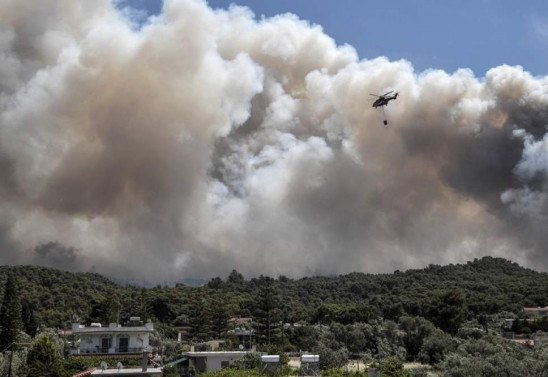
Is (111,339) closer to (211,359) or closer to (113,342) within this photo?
(113,342)

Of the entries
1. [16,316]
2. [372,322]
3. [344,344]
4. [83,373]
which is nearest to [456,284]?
[372,322]

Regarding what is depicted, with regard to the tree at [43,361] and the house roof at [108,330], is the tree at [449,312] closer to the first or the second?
the house roof at [108,330]

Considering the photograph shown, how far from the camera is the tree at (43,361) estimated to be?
40906 mm

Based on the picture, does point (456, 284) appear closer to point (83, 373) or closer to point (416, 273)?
point (416, 273)

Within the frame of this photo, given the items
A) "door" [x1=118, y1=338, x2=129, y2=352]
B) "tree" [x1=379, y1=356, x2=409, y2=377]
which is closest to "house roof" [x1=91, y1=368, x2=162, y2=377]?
"door" [x1=118, y1=338, x2=129, y2=352]

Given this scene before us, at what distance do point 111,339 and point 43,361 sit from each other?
13.6 metres

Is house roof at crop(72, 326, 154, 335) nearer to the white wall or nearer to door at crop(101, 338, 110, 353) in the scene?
the white wall

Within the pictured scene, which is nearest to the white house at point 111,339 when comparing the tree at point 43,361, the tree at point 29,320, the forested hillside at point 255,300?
the tree at point 43,361

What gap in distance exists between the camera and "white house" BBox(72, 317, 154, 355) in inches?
2156

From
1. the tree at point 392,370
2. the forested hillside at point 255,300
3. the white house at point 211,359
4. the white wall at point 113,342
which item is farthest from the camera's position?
the forested hillside at point 255,300

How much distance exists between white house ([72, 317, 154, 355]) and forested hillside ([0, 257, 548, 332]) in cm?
1886

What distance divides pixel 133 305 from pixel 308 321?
25343mm

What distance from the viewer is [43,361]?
1646 inches

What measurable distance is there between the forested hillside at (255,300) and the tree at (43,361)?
31341 mm
